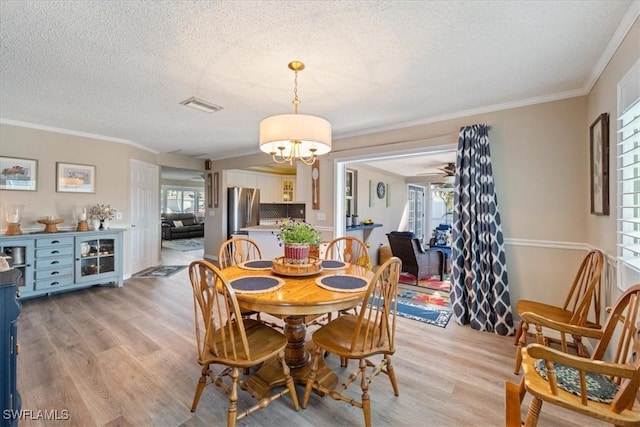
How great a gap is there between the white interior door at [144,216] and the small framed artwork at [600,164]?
6083mm

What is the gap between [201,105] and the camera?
3.07 metres

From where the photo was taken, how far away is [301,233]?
221 centimetres

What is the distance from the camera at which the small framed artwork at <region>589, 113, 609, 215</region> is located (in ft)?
6.66

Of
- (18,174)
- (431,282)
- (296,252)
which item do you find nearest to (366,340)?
(296,252)

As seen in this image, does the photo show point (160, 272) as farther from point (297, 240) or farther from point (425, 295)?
point (425, 295)

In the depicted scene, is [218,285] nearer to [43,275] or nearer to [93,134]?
[43,275]

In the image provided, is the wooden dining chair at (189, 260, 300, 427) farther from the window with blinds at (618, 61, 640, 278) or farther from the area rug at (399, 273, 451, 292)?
the area rug at (399, 273, 451, 292)

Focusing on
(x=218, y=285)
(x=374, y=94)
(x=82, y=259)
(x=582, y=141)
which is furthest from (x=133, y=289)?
(x=582, y=141)

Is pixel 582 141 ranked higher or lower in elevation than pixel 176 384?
higher

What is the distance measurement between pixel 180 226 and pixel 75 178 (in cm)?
617

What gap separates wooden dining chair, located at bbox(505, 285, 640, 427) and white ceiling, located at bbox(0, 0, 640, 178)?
63.0 inches

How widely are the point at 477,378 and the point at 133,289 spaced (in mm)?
4523

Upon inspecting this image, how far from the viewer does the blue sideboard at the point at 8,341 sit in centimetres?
131

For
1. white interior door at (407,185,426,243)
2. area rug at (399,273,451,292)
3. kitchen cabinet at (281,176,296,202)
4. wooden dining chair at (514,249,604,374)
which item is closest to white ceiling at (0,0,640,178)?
wooden dining chair at (514,249,604,374)
